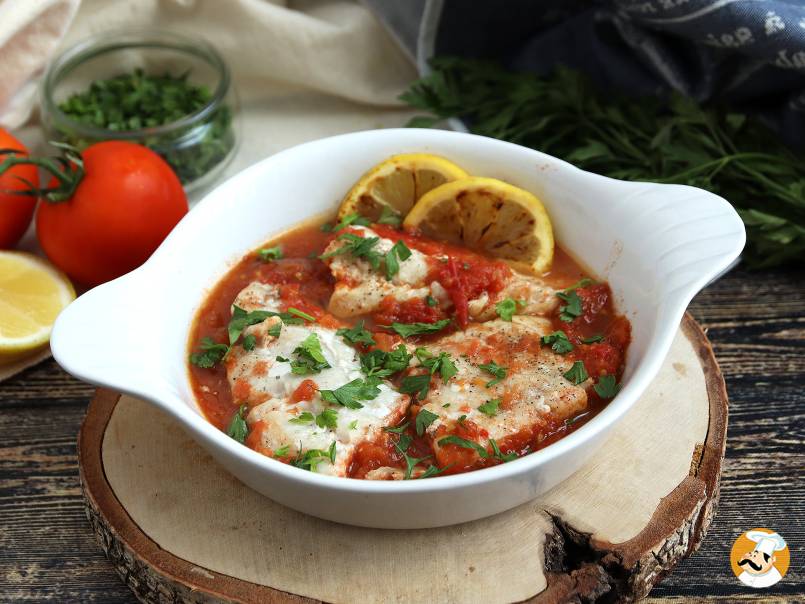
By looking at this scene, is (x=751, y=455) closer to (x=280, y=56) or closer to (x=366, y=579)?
(x=366, y=579)

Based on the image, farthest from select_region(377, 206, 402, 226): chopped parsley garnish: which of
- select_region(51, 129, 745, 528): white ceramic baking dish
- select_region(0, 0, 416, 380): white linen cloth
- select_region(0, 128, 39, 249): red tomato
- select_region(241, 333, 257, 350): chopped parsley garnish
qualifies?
select_region(0, 128, 39, 249): red tomato

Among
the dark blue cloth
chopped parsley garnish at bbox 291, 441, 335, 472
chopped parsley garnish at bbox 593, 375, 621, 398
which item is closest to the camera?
chopped parsley garnish at bbox 291, 441, 335, 472

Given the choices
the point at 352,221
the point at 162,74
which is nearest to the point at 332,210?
the point at 352,221

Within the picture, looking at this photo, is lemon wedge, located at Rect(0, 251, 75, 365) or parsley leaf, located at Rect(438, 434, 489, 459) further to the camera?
lemon wedge, located at Rect(0, 251, 75, 365)

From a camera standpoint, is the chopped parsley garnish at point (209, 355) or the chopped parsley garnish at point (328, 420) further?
the chopped parsley garnish at point (209, 355)

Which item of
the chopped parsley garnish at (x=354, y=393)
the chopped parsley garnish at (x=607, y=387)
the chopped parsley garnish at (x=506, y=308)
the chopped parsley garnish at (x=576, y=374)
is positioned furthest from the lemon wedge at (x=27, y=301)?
the chopped parsley garnish at (x=607, y=387)

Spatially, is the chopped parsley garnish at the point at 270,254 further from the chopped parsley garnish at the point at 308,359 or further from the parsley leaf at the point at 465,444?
the parsley leaf at the point at 465,444

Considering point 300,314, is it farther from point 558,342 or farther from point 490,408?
point 558,342

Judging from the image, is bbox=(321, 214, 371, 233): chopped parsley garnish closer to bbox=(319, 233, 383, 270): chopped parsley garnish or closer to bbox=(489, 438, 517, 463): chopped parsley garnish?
bbox=(319, 233, 383, 270): chopped parsley garnish
